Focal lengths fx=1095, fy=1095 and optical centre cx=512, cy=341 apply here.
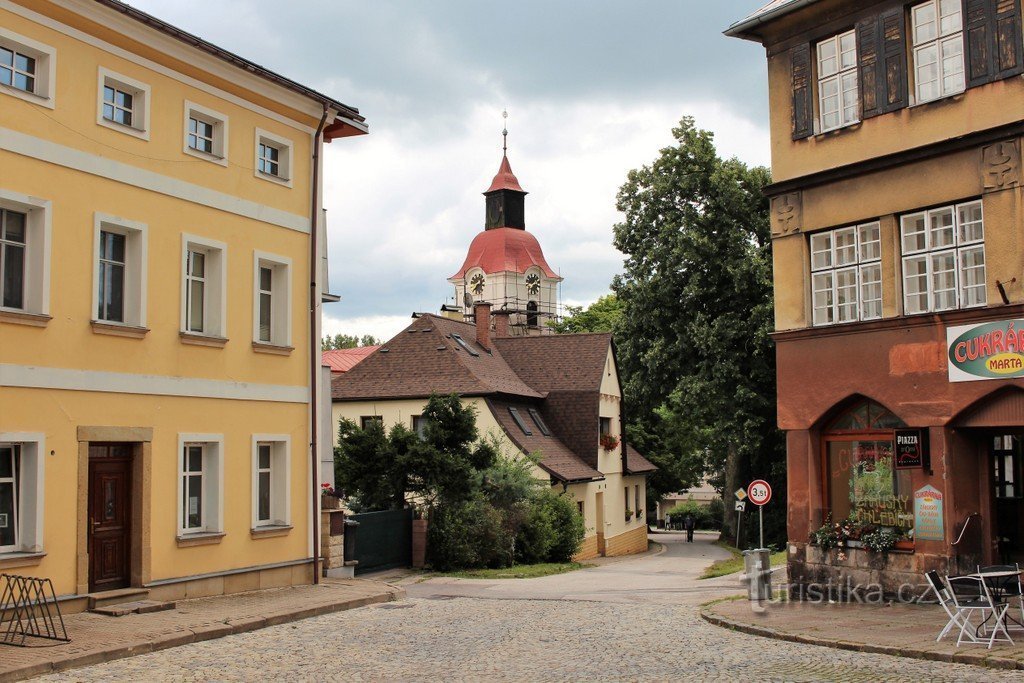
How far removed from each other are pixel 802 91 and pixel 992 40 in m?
3.74

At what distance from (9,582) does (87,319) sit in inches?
162

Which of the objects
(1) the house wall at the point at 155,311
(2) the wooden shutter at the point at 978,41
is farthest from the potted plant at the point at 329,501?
(2) the wooden shutter at the point at 978,41

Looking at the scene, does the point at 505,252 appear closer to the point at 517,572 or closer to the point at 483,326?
the point at 483,326

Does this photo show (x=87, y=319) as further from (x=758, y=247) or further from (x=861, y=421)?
(x=758, y=247)

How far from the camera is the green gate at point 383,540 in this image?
1032 inches

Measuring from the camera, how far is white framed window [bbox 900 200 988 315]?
57.6ft

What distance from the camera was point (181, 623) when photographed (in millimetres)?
15742

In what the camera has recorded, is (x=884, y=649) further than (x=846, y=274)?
No

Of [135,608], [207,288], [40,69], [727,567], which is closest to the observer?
[40,69]

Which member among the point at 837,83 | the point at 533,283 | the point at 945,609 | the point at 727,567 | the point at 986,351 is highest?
the point at 533,283

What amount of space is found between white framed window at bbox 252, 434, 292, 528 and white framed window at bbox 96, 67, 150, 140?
615cm

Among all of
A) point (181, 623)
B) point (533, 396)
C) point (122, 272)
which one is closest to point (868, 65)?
point (122, 272)

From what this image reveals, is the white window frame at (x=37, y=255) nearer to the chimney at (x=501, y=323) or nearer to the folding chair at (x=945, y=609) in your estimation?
the folding chair at (x=945, y=609)

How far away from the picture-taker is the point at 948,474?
17.7 metres
